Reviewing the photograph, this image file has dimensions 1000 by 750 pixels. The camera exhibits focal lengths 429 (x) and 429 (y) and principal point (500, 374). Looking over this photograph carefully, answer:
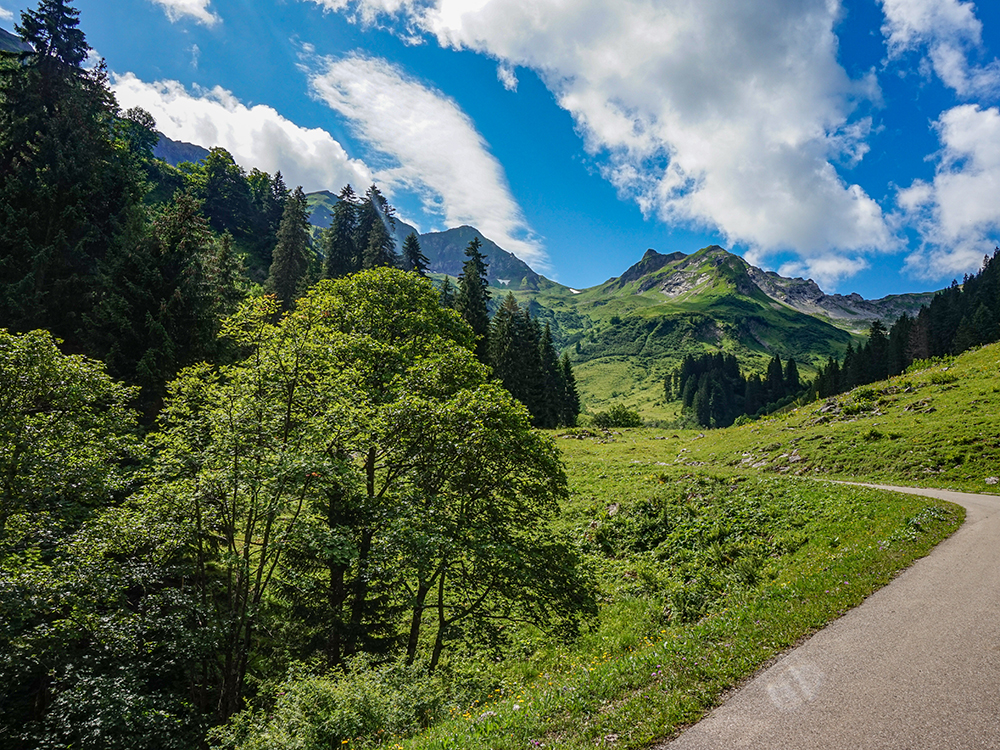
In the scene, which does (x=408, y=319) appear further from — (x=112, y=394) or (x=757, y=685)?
(x=757, y=685)

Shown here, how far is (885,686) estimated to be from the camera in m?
6.71

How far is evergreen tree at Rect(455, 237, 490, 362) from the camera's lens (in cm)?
6600

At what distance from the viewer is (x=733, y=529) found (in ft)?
64.8

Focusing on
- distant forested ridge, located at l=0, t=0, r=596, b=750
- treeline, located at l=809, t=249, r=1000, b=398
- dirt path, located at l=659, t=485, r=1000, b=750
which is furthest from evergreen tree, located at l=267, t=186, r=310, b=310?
treeline, located at l=809, t=249, r=1000, b=398

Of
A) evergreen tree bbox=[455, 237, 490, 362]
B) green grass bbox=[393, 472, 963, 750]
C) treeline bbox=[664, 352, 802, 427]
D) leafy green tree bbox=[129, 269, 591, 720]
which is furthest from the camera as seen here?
treeline bbox=[664, 352, 802, 427]

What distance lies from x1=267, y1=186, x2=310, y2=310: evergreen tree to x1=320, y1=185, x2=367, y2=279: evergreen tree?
4580 mm

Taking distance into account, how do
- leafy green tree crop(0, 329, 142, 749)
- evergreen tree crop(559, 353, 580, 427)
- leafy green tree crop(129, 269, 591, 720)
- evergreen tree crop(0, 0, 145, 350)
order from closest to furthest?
leafy green tree crop(0, 329, 142, 749)
leafy green tree crop(129, 269, 591, 720)
evergreen tree crop(0, 0, 145, 350)
evergreen tree crop(559, 353, 580, 427)

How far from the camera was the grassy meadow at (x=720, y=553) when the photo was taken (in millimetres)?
7543

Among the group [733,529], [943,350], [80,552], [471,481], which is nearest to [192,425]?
[80,552]

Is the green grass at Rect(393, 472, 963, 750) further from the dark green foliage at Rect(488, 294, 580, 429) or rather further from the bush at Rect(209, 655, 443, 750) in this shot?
the dark green foliage at Rect(488, 294, 580, 429)

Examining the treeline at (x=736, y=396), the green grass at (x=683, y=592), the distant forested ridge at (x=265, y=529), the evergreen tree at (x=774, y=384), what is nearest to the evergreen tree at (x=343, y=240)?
the distant forested ridge at (x=265, y=529)

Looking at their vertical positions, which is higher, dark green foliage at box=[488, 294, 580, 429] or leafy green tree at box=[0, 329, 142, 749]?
dark green foliage at box=[488, 294, 580, 429]

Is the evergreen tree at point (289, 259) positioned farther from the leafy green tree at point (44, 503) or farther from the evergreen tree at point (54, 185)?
the leafy green tree at point (44, 503)

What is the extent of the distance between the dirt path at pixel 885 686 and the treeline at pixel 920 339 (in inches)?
4460
